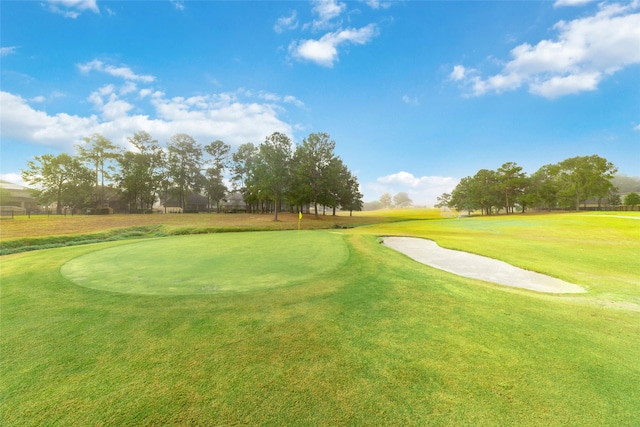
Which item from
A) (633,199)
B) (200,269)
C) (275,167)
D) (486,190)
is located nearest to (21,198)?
(275,167)

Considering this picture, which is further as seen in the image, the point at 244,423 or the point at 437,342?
the point at 437,342

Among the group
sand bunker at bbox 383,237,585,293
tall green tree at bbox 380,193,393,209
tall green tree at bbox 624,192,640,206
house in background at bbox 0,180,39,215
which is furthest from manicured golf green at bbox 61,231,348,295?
tall green tree at bbox 380,193,393,209

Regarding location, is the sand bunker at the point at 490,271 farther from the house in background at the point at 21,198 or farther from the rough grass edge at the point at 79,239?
the house in background at the point at 21,198

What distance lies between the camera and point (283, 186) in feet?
130

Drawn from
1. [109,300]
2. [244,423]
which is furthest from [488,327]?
[109,300]

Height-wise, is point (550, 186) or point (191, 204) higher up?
point (550, 186)

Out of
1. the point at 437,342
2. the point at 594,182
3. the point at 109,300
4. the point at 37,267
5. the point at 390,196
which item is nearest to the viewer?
the point at 437,342

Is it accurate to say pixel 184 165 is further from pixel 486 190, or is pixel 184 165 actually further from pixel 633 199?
pixel 633 199

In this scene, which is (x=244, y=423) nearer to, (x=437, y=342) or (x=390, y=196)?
(x=437, y=342)

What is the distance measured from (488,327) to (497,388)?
1591 mm

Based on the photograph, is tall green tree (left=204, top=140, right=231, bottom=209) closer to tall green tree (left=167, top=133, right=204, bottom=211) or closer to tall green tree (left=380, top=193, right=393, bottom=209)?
tall green tree (left=167, top=133, right=204, bottom=211)

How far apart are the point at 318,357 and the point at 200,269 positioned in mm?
5511

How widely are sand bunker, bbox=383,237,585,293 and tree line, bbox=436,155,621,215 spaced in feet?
186

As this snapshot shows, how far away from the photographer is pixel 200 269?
729cm
